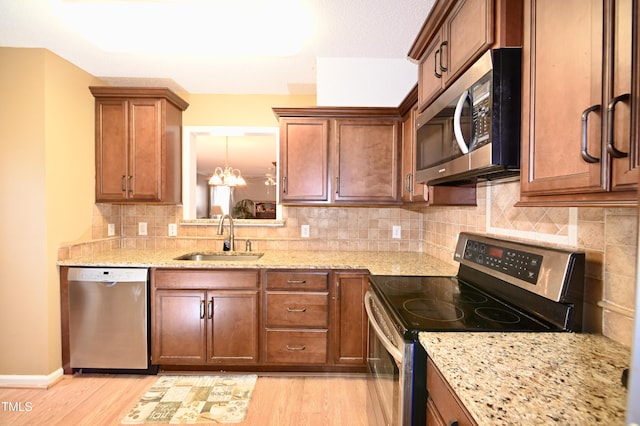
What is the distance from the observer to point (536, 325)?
110 centimetres

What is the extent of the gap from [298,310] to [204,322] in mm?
706

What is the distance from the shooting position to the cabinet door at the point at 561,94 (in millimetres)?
712

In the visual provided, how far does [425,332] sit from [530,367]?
30 centimetres

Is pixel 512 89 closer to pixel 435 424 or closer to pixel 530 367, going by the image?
pixel 530 367

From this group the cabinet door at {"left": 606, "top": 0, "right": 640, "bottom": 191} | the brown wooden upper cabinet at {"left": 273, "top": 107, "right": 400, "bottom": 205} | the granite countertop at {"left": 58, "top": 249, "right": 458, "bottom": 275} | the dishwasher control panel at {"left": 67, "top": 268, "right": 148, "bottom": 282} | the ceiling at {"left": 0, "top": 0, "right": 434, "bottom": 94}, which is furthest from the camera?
the brown wooden upper cabinet at {"left": 273, "top": 107, "right": 400, "bottom": 205}

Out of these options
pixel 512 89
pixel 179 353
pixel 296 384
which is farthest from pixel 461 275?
pixel 179 353

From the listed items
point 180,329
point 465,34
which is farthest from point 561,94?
point 180,329

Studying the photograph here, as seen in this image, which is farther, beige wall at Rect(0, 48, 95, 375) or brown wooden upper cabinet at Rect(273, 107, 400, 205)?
brown wooden upper cabinet at Rect(273, 107, 400, 205)

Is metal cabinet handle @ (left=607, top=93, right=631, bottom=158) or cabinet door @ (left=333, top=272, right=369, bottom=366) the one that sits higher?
metal cabinet handle @ (left=607, top=93, right=631, bottom=158)

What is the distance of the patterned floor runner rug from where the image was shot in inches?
73.0

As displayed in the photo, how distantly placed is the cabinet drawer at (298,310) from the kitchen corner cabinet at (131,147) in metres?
1.35

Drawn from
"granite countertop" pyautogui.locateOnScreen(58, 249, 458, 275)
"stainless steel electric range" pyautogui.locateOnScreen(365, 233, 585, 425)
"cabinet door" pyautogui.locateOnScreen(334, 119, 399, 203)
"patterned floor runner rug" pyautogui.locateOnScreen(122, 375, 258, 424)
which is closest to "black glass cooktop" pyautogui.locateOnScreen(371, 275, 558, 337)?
"stainless steel electric range" pyautogui.locateOnScreen(365, 233, 585, 425)

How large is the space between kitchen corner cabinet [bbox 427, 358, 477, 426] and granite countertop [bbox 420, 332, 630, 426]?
5cm

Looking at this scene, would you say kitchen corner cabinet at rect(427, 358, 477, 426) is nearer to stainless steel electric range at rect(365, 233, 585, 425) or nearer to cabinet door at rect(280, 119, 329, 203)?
stainless steel electric range at rect(365, 233, 585, 425)
